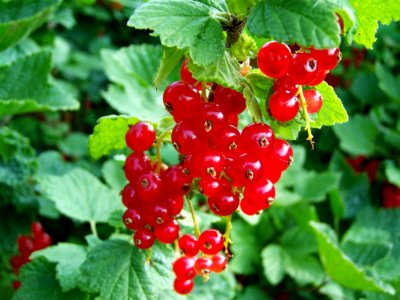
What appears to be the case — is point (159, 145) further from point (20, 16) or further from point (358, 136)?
point (358, 136)

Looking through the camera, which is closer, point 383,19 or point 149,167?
point 383,19

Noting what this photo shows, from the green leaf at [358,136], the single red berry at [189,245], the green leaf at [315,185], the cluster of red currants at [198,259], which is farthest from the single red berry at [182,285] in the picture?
the green leaf at [358,136]

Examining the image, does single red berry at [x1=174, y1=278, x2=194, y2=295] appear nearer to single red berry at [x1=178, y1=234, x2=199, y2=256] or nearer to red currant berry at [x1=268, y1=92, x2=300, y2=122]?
single red berry at [x1=178, y1=234, x2=199, y2=256]

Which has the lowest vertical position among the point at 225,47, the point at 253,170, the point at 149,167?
the point at 149,167

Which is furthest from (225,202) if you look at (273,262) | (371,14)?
(273,262)

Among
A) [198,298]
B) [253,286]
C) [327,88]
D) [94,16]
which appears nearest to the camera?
[327,88]

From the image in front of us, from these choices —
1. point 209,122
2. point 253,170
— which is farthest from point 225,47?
point 253,170

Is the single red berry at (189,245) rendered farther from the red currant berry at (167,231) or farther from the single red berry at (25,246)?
the single red berry at (25,246)

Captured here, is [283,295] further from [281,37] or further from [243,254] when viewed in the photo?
[281,37]
